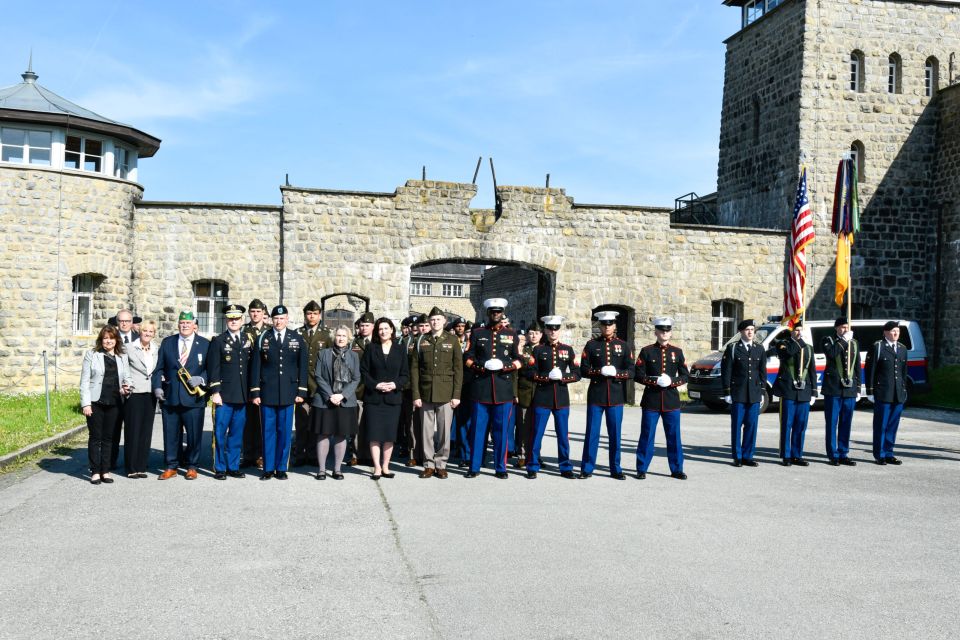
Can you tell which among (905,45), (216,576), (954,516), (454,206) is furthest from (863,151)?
(216,576)

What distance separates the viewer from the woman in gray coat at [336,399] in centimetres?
959

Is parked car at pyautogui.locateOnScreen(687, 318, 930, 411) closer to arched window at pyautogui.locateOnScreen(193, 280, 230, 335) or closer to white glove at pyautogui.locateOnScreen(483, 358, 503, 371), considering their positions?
white glove at pyautogui.locateOnScreen(483, 358, 503, 371)

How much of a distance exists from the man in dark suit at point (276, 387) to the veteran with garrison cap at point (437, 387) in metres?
1.37

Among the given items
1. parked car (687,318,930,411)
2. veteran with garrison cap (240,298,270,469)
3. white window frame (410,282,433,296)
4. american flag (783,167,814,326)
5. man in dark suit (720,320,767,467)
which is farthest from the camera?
white window frame (410,282,433,296)

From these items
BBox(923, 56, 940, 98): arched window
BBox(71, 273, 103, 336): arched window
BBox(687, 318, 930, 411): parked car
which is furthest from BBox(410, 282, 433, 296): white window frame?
BBox(687, 318, 930, 411): parked car

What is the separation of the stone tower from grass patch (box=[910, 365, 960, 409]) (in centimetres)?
219

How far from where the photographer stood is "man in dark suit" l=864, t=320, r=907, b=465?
459 inches

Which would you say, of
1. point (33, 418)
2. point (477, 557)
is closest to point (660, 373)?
point (477, 557)

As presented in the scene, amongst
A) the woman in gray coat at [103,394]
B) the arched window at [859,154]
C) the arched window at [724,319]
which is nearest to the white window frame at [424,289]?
the arched window at [724,319]

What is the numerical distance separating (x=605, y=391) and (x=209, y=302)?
13502mm

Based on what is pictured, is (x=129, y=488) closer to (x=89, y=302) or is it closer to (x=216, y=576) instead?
(x=216, y=576)

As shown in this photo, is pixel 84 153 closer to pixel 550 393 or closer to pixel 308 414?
pixel 308 414

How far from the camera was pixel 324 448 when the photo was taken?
382 inches

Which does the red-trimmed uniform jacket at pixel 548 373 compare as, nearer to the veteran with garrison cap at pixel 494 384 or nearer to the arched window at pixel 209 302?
the veteran with garrison cap at pixel 494 384
